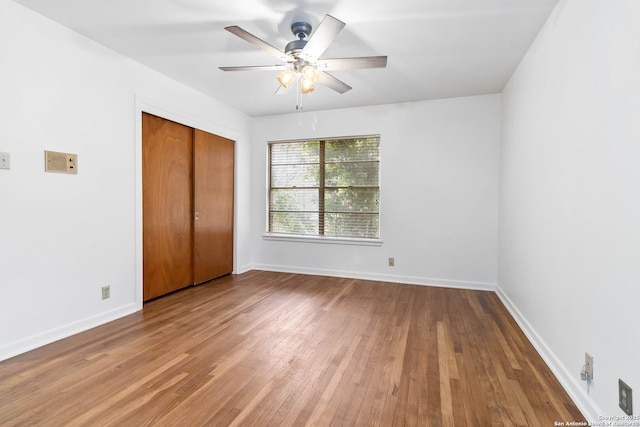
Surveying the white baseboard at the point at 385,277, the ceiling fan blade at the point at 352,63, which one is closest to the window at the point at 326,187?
the white baseboard at the point at 385,277

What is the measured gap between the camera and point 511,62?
305 cm

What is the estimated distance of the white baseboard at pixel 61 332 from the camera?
7.29 ft

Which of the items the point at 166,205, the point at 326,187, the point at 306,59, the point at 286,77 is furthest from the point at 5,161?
the point at 326,187

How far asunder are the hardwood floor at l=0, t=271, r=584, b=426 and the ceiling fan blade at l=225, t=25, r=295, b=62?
7.32ft

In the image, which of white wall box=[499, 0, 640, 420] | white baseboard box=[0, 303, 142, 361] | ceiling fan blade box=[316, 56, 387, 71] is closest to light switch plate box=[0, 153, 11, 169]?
white baseboard box=[0, 303, 142, 361]

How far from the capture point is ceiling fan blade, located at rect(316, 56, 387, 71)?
91.0 inches

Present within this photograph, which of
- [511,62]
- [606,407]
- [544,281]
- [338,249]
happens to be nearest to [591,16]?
[511,62]

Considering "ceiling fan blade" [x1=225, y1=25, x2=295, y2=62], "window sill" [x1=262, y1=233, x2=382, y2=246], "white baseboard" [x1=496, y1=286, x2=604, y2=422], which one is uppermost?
"ceiling fan blade" [x1=225, y1=25, x2=295, y2=62]

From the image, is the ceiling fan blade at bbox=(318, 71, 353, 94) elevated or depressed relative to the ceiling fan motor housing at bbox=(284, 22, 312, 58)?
depressed

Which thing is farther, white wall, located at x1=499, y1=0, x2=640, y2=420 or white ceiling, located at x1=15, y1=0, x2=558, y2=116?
white ceiling, located at x1=15, y1=0, x2=558, y2=116

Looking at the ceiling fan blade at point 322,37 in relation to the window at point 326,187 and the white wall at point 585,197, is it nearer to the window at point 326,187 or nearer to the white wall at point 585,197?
the white wall at point 585,197

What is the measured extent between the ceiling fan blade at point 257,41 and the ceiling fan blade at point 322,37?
0.15 metres

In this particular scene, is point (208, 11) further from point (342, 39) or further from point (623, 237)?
point (623, 237)

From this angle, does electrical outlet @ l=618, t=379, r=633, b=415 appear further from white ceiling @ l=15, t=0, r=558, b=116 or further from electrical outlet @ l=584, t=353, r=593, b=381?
white ceiling @ l=15, t=0, r=558, b=116
